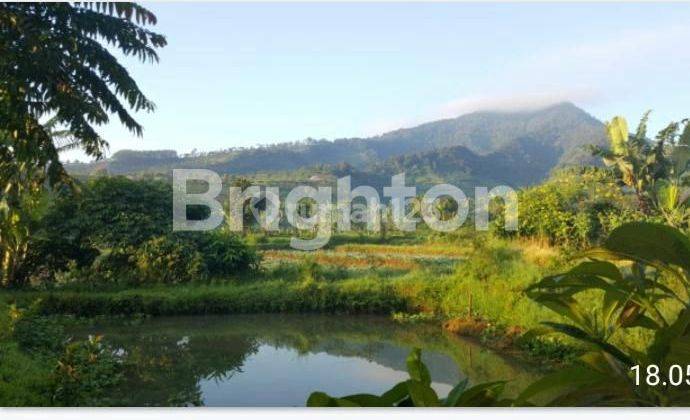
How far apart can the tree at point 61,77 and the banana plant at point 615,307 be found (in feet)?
10.2

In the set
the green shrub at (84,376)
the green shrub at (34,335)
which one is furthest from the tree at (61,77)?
the green shrub at (84,376)

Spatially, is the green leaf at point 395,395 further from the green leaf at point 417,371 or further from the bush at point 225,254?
the bush at point 225,254

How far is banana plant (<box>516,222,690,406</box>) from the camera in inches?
25.5

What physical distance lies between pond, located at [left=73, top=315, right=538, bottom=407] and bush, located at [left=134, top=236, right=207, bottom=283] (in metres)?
0.43

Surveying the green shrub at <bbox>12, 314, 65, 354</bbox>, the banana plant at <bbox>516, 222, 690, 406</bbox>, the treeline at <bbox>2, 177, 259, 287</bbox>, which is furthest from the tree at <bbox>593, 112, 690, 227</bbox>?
the green shrub at <bbox>12, 314, 65, 354</bbox>

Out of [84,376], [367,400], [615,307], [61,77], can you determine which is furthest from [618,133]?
[84,376]

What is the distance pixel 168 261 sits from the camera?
16.6 feet

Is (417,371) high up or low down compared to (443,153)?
down

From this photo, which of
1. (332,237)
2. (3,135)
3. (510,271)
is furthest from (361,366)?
(3,135)

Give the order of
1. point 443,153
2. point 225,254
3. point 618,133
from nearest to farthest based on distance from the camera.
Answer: point 618,133 < point 443,153 < point 225,254

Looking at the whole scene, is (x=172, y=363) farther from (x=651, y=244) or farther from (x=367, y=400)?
(x=651, y=244)

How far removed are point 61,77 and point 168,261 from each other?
6.86 ft

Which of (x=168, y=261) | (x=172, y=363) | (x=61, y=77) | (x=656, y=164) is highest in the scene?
(x=61, y=77)

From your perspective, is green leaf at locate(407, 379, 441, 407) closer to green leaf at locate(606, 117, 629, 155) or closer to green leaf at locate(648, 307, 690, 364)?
green leaf at locate(648, 307, 690, 364)
